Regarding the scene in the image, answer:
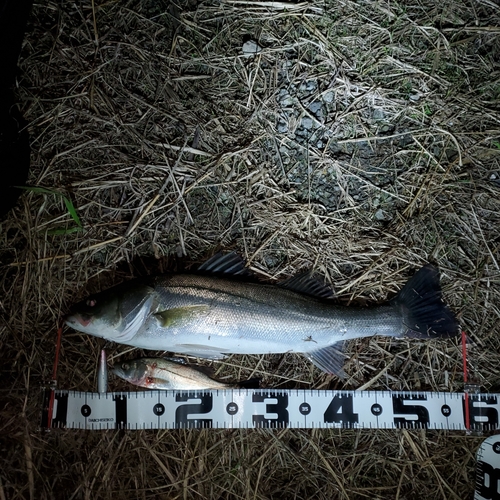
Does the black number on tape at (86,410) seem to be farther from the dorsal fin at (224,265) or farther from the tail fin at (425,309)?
the tail fin at (425,309)

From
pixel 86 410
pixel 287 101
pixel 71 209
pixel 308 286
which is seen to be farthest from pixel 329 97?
pixel 86 410

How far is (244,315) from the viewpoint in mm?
2980

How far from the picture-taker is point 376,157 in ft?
11.5

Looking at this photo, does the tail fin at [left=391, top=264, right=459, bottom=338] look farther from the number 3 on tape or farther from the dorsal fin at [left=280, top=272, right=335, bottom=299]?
the number 3 on tape

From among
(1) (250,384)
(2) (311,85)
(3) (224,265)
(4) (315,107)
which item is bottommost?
(1) (250,384)

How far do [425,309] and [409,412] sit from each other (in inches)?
33.8

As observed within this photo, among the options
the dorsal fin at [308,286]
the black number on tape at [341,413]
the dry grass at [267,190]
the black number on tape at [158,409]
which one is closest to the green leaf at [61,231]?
the dry grass at [267,190]

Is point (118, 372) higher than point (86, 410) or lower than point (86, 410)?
higher

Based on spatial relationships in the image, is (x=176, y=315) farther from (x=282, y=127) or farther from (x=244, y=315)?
(x=282, y=127)

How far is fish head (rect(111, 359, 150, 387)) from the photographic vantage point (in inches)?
122

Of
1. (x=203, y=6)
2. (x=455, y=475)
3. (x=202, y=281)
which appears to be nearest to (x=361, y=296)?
(x=202, y=281)

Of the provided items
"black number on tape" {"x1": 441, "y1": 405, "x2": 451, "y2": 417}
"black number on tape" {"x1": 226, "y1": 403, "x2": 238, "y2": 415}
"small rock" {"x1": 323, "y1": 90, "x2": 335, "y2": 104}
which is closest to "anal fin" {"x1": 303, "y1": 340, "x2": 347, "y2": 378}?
"black number on tape" {"x1": 226, "y1": 403, "x2": 238, "y2": 415}

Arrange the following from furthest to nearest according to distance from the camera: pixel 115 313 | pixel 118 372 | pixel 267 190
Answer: pixel 267 190 < pixel 118 372 < pixel 115 313

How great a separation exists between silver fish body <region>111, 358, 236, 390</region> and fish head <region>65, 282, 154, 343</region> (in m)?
0.31
